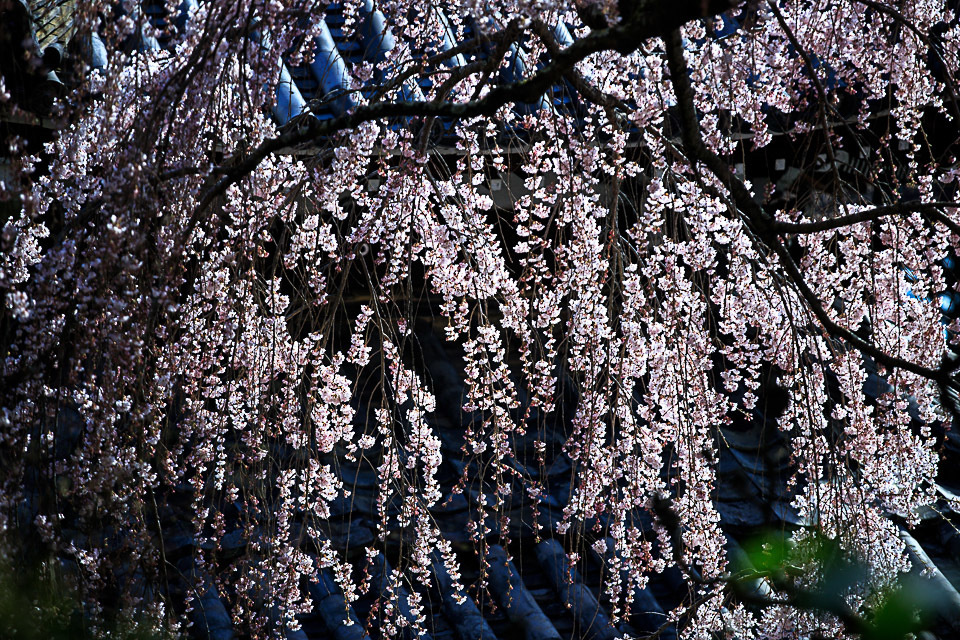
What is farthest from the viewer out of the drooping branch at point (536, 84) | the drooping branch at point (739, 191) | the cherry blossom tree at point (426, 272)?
the cherry blossom tree at point (426, 272)

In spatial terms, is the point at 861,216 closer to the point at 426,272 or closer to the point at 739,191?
the point at 739,191

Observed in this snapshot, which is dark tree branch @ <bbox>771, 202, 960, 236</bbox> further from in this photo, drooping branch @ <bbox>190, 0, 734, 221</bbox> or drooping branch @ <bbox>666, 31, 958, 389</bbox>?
drooping branch @ <bbox>190, 0, 734, 221</bbox>

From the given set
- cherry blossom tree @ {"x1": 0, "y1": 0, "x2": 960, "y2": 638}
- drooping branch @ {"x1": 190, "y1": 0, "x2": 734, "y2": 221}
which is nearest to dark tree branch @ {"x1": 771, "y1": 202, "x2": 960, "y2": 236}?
cherry blossom tree @ {"x1": 0, "y1": 0, "x2": 960, "y2": 638}

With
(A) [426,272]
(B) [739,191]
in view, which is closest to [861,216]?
(B) [739,191]

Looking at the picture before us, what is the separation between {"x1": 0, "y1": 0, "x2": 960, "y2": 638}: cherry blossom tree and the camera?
7.31 ft

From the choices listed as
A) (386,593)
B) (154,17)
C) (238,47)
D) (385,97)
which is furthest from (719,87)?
(154,17)

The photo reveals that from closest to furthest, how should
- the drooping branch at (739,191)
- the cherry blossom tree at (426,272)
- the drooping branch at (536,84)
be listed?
the drooping branch at (536,84) < the drooping branch at (739,191) < the cherry blossom tree at (426,272)

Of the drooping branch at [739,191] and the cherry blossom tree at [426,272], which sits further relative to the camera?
the cherry blossom tree at [426,272]

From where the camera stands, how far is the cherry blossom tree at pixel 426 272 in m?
2.23

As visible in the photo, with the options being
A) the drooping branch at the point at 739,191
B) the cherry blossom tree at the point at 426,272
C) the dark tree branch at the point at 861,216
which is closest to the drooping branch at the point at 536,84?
the cherry blossom tree at the point at 426,272

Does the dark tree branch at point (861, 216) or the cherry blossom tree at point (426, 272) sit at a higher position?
the cherry blossom tree at point (426, 272)

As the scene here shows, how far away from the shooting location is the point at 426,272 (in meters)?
3.10

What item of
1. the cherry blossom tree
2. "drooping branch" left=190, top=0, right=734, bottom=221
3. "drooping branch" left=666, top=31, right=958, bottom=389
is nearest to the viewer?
"drooping branch" left=190, top=0, right=734, bottom=221

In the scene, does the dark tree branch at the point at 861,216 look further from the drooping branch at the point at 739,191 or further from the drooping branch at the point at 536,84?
the drooping branch at the point at 536,84
